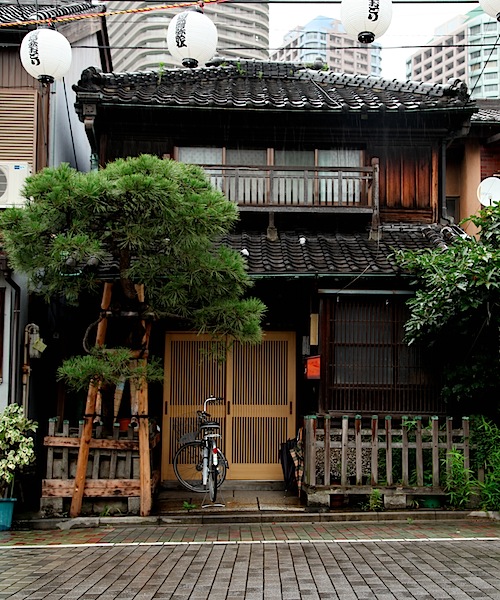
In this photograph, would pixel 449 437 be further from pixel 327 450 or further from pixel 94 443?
pixel 94 443

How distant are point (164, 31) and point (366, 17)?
62679 millimetres

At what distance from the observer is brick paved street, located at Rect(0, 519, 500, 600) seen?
729cm

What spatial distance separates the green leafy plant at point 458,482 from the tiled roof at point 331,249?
332cm

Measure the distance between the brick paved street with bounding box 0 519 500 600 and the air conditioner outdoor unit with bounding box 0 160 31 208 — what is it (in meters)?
6.15

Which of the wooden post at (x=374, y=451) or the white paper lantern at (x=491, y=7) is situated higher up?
the white paper lantern at (x=491, y=7)

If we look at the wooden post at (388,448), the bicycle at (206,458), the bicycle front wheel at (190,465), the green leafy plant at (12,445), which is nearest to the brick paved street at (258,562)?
the wooden post at (388,448)

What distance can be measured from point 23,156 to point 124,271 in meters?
4.55

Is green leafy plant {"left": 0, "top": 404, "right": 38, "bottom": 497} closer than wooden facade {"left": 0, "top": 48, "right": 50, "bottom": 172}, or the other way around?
green leafy plant {"left": 0, "top": 404, "right": 38, "bottom": 497}

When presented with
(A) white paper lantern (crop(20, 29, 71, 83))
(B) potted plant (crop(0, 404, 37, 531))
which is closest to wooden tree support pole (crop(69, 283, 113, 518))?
(B) potted plant (crop(0, 404, 37, 531))

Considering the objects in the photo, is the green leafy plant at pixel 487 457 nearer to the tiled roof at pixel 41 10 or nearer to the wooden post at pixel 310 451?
the wooden post at pixel 310 451

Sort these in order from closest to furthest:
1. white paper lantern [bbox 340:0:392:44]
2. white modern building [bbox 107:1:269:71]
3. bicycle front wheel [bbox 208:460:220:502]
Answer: white paper lantern [bbox 340:0:392:44], bicycle front wheel [bbox 208:460:220:502], white modern building [bbox 107:1:269:71]

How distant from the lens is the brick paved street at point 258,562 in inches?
287

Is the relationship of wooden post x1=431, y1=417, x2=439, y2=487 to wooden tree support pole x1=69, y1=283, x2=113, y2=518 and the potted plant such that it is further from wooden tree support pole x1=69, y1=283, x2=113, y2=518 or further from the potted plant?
the potted plant

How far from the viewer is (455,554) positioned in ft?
28.8
